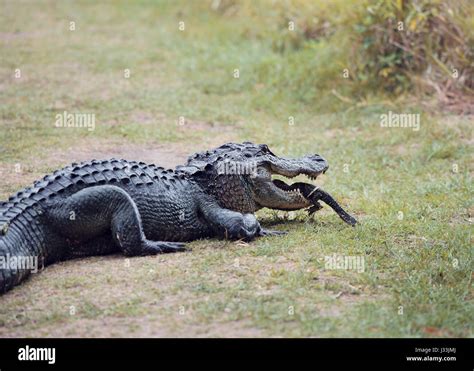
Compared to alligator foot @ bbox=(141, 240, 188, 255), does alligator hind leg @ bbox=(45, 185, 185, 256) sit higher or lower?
higher

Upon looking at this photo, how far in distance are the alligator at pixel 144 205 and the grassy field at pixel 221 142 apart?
0.50 ft

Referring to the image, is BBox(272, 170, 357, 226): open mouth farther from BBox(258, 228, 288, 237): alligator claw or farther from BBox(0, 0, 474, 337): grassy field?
BBox(258, 228, 288, 237): alligator claw

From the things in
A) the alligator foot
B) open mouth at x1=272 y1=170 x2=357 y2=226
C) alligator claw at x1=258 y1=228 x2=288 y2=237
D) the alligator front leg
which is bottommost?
the alligator foot

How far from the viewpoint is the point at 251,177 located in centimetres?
674

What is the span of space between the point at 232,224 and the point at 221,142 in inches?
129

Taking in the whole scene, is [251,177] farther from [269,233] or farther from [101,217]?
[101,217]

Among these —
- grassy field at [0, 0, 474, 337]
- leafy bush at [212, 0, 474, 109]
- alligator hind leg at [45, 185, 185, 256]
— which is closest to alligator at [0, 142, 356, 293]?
alligator hind leg at [45, 185, 185, 256]

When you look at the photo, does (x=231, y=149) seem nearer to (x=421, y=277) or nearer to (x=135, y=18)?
(x=421, y=277)

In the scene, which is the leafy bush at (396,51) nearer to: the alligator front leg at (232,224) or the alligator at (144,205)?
the alligator at (144,205)

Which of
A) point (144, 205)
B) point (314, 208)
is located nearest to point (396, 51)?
point (314, 208)

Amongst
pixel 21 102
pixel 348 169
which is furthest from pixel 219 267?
pixel 21 102

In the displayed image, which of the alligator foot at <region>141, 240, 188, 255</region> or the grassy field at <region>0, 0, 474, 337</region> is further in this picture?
the alligator foot at <region>141, 240, 188, 255</region>

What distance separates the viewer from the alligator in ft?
19.0

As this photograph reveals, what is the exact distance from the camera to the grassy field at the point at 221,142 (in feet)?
16.6
